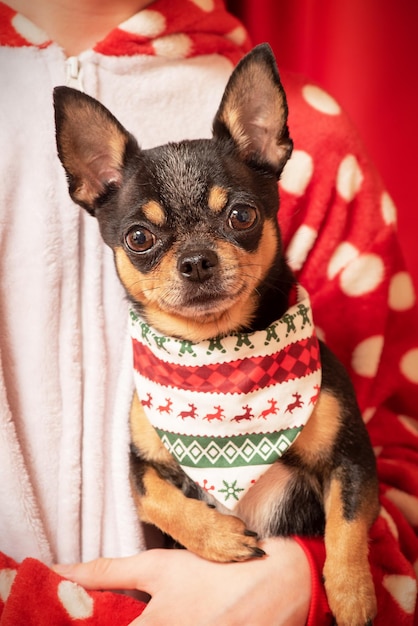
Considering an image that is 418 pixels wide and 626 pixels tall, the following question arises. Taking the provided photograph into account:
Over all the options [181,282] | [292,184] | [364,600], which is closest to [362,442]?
[364,600]

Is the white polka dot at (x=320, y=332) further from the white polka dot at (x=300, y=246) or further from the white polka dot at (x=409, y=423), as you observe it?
the white polka dot at (x=409, y=423)

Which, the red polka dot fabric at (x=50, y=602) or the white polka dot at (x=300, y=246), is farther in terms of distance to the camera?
the white polka dot at (x=300, y=246)

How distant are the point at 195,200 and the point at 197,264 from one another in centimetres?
13

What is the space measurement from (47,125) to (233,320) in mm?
508

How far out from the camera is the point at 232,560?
108cm

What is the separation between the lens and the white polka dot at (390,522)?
124cm

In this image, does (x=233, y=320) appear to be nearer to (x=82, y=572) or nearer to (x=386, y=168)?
(x=82, y=572)

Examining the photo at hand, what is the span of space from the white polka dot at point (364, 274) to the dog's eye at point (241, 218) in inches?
13.1

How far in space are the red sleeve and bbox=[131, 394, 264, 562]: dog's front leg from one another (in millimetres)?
385

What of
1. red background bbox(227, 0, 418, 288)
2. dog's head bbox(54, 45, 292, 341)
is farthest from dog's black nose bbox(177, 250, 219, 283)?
red background bbox(227, 0, 418, 288)

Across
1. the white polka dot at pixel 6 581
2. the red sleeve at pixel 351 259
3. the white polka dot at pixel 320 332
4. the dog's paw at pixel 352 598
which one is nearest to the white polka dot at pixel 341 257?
the red sleeve at pixel 351 259

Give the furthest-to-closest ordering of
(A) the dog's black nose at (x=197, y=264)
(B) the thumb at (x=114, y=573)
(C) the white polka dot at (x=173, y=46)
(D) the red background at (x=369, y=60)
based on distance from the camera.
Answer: (D) the red background at (x=369, y=60) < (C) the white polka dot at (x=173, y=46) < (B) the thumb at (x=114, y=573) < (A) the dog's black nose at (x=197, y=264)

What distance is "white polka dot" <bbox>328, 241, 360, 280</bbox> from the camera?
133 cm

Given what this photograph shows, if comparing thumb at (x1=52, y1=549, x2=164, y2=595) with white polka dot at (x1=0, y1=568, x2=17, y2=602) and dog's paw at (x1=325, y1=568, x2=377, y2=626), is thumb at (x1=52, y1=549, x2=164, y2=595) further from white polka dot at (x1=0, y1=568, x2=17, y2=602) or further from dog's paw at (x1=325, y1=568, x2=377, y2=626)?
dog's paw at (x1=325, y1=568, x2=377, y2=626)
